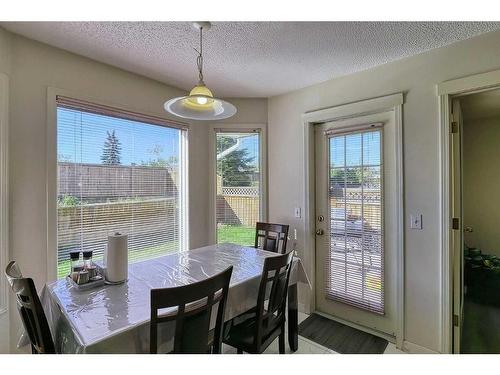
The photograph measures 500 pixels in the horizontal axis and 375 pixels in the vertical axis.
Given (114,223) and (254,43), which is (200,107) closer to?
(254,43)

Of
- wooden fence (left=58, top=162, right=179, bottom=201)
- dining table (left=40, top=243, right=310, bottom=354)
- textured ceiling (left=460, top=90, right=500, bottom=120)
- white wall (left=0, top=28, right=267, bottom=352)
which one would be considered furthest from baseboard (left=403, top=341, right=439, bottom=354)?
white wall (left=0, top=28, right=267, bottom=352)

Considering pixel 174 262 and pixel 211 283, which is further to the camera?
pixel 174 262

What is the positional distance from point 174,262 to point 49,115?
1.48 metres

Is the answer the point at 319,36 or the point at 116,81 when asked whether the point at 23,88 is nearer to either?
the point at 116,81

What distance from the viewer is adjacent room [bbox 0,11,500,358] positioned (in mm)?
1469

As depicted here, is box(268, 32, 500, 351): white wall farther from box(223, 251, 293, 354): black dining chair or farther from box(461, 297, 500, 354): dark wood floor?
box(223, 251, 293, 354): black dining chair

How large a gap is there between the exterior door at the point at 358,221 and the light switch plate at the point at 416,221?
0.45 ft

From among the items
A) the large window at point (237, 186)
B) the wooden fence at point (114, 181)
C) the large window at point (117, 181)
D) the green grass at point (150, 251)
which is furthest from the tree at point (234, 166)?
the green grass at point (150, 251)

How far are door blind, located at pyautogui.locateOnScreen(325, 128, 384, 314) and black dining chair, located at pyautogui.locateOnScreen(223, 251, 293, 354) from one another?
0.99 m

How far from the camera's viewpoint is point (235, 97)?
3014mm

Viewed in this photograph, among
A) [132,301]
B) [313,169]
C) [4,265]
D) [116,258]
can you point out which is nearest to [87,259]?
[116,258]

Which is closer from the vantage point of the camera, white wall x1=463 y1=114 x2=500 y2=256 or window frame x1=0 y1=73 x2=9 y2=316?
window frame x1=0 y1=73 x2=9 y2=316
